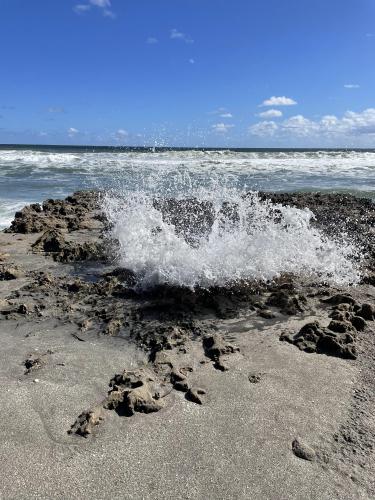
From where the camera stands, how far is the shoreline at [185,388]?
94.0 inches

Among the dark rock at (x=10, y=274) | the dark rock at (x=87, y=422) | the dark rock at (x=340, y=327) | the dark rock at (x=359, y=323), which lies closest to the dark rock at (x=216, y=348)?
the dark rock at (x=340, y=327)

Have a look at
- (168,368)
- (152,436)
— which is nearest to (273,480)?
(152,436)

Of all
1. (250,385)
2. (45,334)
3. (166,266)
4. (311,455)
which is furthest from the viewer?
(166,266)

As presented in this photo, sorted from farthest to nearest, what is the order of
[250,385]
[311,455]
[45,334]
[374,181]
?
[374,181] → [45,334] → [250,385] → [311,455]

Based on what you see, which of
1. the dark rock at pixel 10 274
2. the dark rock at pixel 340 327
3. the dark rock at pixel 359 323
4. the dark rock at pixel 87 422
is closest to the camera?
the dark rock at pixel 87 422

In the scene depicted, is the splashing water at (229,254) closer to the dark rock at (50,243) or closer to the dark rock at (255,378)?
the dark rock at (50,243)

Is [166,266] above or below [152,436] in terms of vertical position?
above

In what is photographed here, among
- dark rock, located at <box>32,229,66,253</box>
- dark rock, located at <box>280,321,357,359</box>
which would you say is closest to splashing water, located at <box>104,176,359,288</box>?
dark rock, located at <box>32,229,66,253</box>

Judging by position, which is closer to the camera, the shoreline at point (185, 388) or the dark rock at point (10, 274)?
the shoreline at point (185, 388)

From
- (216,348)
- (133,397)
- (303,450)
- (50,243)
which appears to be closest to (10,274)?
(50,243)

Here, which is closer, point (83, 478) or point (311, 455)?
point (83, 478)

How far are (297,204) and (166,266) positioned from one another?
6055 mm

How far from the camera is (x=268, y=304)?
14.9 feet

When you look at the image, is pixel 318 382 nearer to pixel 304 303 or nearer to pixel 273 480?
pixel 273 480
